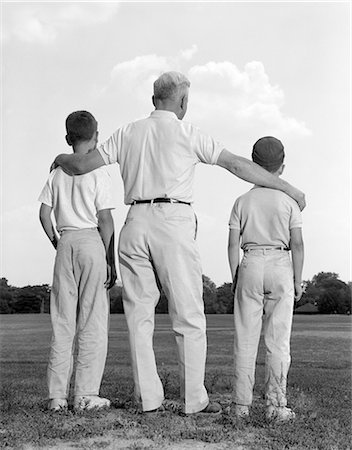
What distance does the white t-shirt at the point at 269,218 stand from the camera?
5.95m

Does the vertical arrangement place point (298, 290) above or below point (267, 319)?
above

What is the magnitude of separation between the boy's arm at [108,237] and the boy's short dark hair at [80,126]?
658 millimetres

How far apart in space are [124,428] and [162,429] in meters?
0.32

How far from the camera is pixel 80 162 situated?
5977 mm

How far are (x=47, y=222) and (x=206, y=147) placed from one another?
5.45ft

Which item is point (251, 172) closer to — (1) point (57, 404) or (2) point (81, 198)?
(2) point (81, 198)

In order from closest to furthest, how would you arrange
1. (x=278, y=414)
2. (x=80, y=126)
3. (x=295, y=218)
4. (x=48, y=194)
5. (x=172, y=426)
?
(x=172, y=426) → (x=278, y=414) → (x=295, y=218) → (x=80, y=126) → (x=48, y=194)

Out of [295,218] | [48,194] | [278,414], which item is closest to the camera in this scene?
[278,414]

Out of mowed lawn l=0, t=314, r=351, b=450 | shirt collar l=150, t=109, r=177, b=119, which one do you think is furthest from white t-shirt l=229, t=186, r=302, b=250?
mowed lawn l=0, t=314, r=351, b=450

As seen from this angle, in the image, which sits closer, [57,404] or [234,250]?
[234,250]

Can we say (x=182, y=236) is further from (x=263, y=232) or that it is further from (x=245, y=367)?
(x=245, y=367)

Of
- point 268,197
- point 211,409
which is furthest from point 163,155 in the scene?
point 211,409

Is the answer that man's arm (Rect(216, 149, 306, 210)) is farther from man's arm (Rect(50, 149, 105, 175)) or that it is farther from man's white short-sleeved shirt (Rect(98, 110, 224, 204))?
man's arm (Rect(50, 149, 105, 175))

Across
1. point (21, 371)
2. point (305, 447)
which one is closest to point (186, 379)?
point (305, 447)
